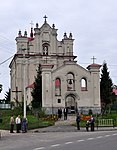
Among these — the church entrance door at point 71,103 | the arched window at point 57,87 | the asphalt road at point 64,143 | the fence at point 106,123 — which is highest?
the arched window at point 57,87

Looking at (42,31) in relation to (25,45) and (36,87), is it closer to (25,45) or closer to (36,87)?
(25,45)

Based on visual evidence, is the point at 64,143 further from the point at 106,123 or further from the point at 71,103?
the point at 71,103

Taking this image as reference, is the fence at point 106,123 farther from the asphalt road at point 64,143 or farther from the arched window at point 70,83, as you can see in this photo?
the arched window at point 70,83

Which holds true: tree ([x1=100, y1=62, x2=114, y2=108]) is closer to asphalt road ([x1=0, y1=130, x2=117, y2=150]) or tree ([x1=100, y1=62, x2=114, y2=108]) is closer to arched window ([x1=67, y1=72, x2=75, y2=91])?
arched window ([x1=67, y1=72, x2=75, y2=91])

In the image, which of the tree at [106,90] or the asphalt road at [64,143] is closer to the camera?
A: the asphalt road at [64,143]

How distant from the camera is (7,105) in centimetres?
6825

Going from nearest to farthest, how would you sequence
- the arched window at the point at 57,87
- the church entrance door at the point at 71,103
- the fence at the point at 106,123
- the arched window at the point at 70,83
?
the fence at the point at 106,123
the arched window at the point at 57,87
the arched window at the point at 70,83
the church entrance door at the point at 71,103

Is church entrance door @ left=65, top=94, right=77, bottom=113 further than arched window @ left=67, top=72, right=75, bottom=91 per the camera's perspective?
Yes

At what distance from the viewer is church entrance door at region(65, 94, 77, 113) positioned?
200 ft

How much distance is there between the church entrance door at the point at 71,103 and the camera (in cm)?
6103

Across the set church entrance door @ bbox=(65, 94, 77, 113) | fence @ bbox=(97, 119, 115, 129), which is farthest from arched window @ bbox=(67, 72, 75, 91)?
fence @ bbox=(97, 119, 115, 129)

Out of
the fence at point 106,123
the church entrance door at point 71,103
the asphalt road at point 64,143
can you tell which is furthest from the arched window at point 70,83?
the asphalt road at point 64,143

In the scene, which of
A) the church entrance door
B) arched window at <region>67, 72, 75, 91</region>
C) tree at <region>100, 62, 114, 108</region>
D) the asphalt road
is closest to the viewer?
the asphalt road

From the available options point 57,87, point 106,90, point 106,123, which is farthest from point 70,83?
point 106,123
